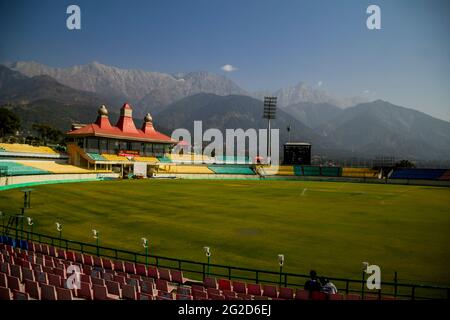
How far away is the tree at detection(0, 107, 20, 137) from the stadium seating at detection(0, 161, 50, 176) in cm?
6530

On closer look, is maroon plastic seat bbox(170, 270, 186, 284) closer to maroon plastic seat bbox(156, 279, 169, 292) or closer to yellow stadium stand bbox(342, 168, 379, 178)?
maroon plastic seat bbox(156, 279, 169, 292)

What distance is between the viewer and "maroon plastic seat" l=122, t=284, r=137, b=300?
1058 cm

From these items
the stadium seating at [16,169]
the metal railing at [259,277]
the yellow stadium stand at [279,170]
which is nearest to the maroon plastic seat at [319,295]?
the metal railing at [259,277]

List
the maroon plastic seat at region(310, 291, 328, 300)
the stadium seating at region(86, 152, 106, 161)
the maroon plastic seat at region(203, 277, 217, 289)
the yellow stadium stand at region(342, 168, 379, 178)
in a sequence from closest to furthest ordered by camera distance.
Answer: the maroon plastic seat at region(310, 291, 328, 300) → the maroon plastic seat at region(203, 277, 217, 289) → the stadium seating at region(86, 152, 106, 161) → the yellow stadium stand at region(342, 168, 379, 178)

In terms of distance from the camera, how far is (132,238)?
23.6m

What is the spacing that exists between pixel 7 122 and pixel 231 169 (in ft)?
261

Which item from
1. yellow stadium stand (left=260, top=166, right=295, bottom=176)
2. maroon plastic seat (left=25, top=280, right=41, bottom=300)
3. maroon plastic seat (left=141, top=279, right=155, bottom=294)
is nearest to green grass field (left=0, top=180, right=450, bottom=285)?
maroon plastic seat (left=141, top=279, right=155, bottom=294)

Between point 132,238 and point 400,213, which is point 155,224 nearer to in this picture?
point 132,238

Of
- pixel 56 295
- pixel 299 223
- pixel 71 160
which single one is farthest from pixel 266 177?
pixel 56 295

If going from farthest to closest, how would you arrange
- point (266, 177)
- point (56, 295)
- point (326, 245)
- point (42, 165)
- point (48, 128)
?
point (48, 128), point (266, 177), point (42, 165), point (326, 245), point (56, 295)

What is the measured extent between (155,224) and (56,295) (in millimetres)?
18817

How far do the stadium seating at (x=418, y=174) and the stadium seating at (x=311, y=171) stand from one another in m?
19.5

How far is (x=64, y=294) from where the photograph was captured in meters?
9.62

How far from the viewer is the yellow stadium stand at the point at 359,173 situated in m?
90.8
